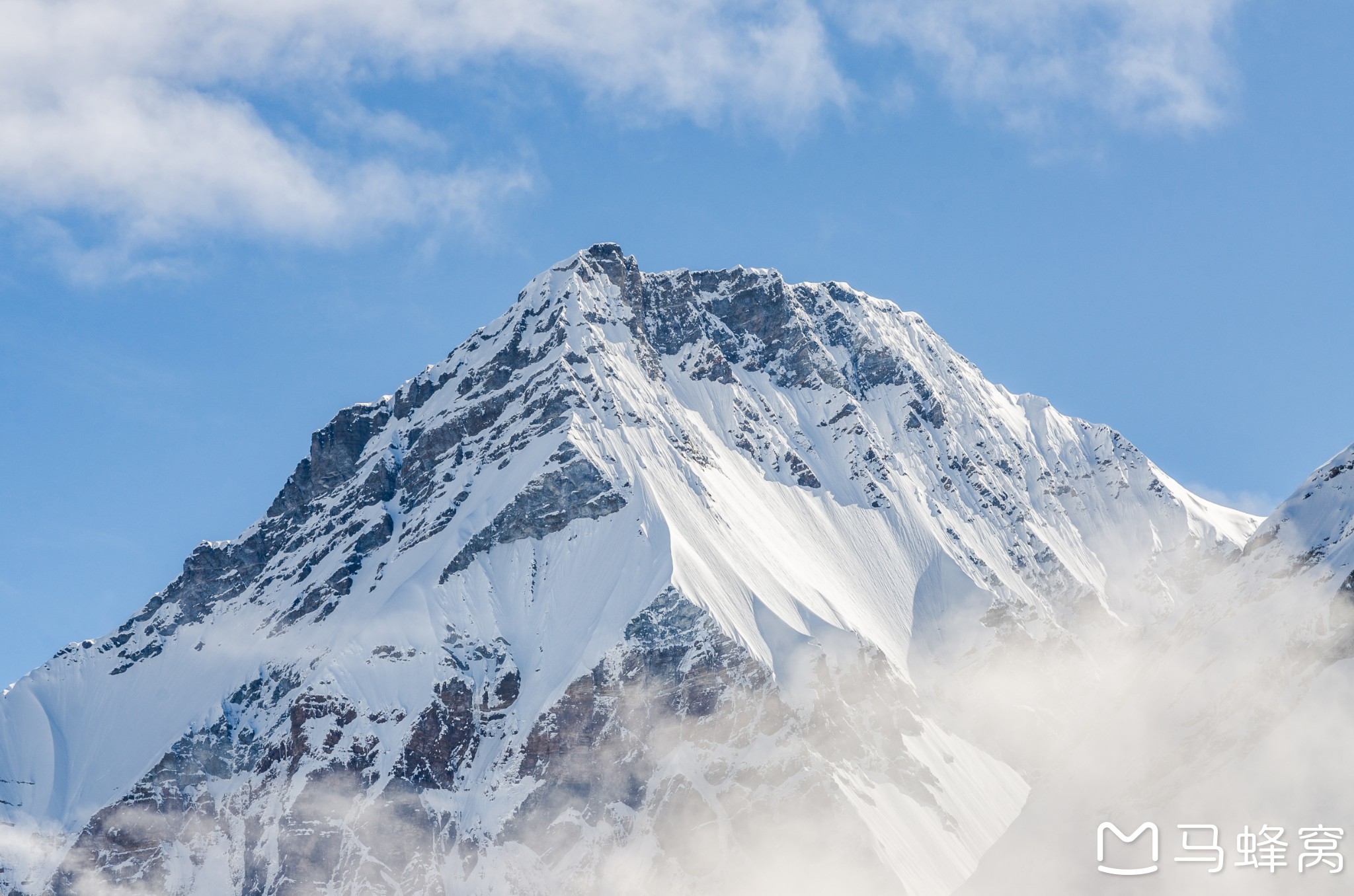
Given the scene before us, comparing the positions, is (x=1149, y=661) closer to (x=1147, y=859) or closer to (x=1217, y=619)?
(x=1217, y=619)

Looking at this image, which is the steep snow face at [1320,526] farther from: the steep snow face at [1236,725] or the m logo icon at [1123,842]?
the m logo icon at [1123,842]

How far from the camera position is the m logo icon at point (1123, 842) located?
102 metres

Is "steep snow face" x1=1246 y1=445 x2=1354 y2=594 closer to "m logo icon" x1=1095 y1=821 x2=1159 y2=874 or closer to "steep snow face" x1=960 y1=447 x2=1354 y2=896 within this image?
"steep snow face" x1=960 y1=447 x2=1354 y2=896

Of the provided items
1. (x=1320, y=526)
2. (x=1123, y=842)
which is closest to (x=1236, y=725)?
(x=1123, y=842)

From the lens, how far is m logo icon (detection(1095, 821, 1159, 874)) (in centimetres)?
10200

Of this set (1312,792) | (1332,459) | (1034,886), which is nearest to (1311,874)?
(1312,792)

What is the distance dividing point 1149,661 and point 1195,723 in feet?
49.2

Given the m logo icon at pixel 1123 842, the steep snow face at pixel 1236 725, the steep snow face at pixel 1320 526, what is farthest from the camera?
the steep snow face at pixel 1320 526

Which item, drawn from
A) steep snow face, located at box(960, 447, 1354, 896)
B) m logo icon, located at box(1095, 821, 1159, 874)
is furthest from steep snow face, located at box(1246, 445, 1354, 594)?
m logo icon, located at box(1095, 821, 1159, 874)

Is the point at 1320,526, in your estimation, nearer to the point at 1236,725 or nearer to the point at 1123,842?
the point at 1236,725

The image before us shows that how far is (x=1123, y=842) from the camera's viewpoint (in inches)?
4126

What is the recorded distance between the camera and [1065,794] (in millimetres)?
117125

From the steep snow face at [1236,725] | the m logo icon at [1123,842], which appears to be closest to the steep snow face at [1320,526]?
the steep snow face at [1236,725]

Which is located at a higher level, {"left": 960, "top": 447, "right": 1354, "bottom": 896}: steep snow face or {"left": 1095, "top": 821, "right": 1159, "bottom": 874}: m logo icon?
{"left": 960, "top": 447, "right": 1354, "bottom": 896}: steep snow face
